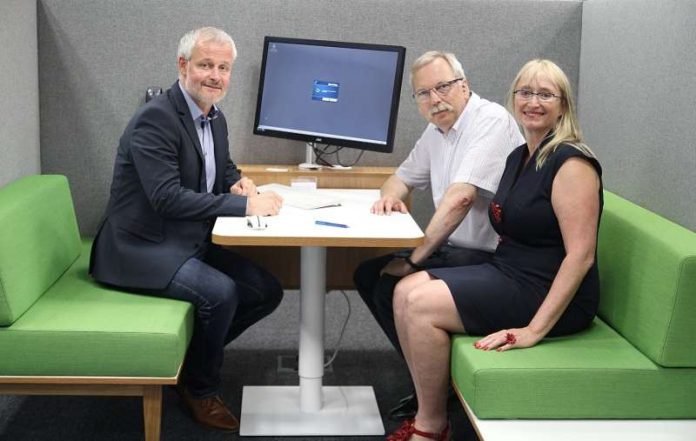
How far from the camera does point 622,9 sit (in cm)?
296

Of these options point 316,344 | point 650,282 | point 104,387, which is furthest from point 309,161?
point 650,282

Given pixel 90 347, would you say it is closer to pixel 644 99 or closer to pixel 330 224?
pixel 330 224

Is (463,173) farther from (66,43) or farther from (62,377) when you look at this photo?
(66,43)

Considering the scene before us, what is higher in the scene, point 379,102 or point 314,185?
point 379,102

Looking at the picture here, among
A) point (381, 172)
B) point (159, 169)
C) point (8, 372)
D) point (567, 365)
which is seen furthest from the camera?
point (381, 172)

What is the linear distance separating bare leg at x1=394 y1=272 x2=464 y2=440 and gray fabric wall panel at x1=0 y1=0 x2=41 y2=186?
4.39ft

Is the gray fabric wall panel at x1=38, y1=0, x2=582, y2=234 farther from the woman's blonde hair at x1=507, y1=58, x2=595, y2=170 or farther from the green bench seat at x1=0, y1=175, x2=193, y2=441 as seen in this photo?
the woman's blonde hair at x1=507, y1=58, x2=595, y2=170

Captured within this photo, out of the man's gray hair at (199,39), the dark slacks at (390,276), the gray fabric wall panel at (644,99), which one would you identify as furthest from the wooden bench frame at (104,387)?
the gray fabric wall panel at (644,99)

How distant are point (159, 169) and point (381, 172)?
3.08ft

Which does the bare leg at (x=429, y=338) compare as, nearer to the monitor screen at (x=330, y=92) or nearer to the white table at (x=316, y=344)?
the white table at (x=316, y=344)

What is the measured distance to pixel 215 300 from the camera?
2541 mm

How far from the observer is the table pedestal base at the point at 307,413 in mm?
2662

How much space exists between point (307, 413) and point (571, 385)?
2.93 ft

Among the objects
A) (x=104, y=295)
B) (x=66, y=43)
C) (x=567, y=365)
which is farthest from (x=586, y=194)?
(x=66, y=43)
